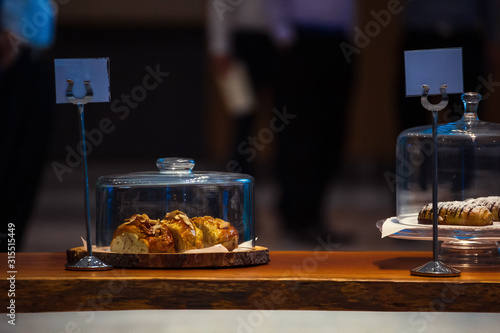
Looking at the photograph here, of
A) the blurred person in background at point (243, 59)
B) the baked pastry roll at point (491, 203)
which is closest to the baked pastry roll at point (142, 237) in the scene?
the baked pastry roll at point (491, 203)

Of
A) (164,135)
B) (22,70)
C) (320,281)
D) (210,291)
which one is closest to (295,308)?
(320,281)

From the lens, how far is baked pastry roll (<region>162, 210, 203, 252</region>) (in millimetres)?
2004

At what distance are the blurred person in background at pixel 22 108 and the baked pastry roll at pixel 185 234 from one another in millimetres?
1651

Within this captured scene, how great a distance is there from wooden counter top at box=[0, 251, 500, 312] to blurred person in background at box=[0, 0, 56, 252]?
1675mm

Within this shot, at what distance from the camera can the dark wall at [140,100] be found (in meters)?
3.50

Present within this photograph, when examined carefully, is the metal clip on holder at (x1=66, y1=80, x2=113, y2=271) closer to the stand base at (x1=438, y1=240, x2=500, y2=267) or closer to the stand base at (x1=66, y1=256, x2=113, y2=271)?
the stand base at (x1=66, y1=256, x2=113, y2=271)

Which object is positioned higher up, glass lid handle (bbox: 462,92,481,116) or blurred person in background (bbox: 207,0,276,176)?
blurred person in background (bbox: 207,0,276,176)

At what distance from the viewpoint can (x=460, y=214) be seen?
2031 mm

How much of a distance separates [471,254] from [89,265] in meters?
1.03

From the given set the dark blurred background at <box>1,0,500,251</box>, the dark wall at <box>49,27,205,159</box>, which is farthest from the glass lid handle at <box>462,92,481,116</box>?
the dark wall at <box>49,27,205,159</box>

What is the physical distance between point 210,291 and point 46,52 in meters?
2.07

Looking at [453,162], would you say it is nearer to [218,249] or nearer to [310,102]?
[218,249]

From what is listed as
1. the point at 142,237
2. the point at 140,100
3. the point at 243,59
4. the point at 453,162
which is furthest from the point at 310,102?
the point at 142,237

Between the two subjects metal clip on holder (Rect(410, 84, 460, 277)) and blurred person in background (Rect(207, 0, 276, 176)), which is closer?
metal clip on holder (Rect(410, 84, 460, 277))
